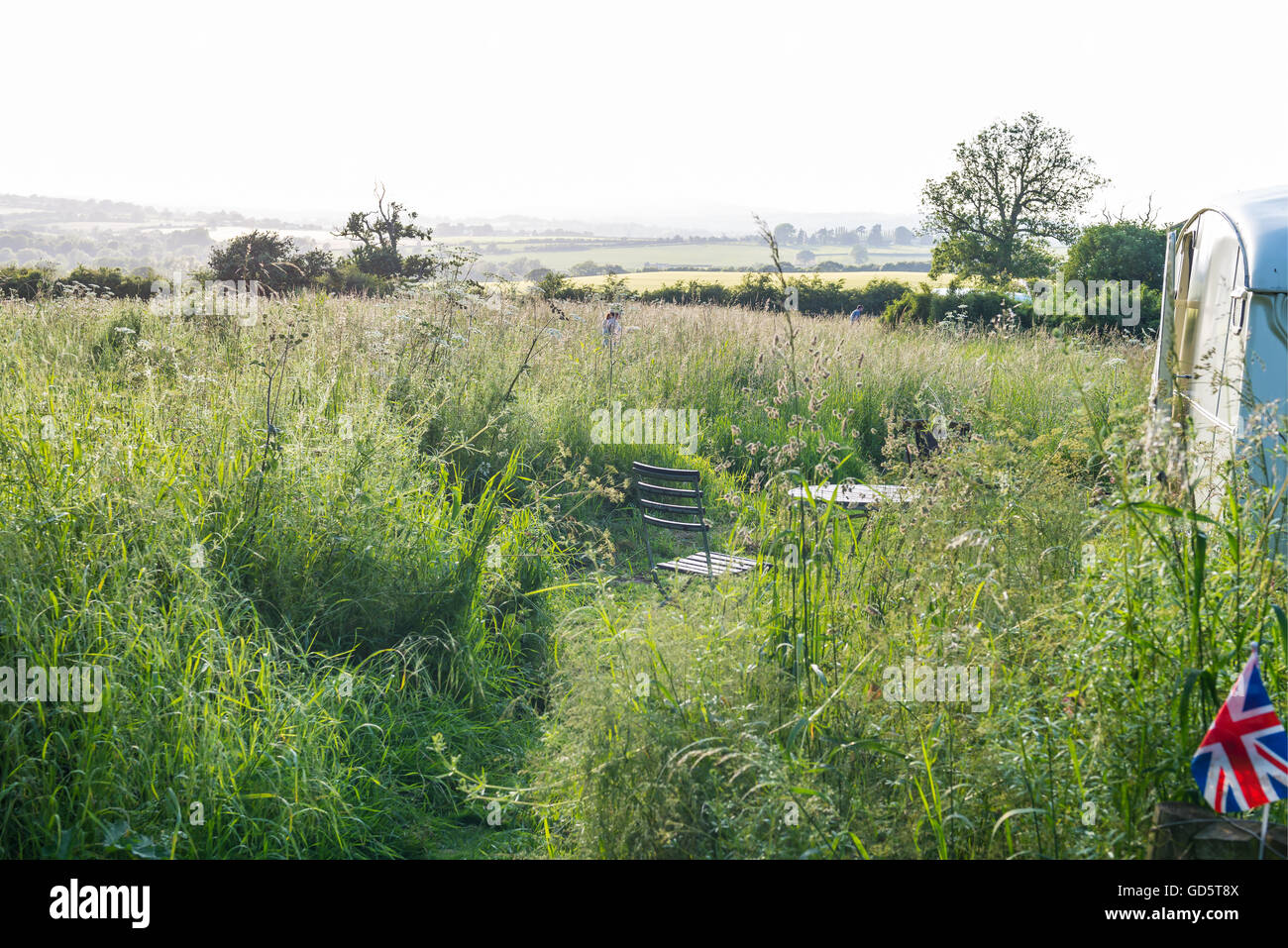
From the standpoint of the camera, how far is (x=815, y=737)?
2.84 metres

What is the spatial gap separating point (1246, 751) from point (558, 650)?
3.12m

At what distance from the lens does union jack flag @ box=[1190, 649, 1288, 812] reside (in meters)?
1.89

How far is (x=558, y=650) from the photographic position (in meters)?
4.50

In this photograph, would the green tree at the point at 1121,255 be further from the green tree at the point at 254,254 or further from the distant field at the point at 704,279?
the green tree at the point at 254,254

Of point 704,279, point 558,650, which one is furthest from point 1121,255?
point 558,650

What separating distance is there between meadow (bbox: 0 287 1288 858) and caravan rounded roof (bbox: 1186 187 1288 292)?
5.21 feet

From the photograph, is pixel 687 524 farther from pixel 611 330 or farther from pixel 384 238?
pixel 384 238

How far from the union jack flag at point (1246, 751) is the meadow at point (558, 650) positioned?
17 centimetres

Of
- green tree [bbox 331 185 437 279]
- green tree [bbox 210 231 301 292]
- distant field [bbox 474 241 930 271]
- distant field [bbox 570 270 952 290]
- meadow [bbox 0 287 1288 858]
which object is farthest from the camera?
distant field [bbox 474 241 930 271]

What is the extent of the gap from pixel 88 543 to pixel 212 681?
75 cm

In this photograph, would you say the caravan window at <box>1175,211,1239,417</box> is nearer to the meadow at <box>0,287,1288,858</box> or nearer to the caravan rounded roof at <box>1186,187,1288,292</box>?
the caravan rounded roof at <box>1186,187,1288,292</box>

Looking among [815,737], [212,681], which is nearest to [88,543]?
[212,681]

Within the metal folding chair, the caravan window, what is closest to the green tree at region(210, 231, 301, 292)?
the metal folding chair
